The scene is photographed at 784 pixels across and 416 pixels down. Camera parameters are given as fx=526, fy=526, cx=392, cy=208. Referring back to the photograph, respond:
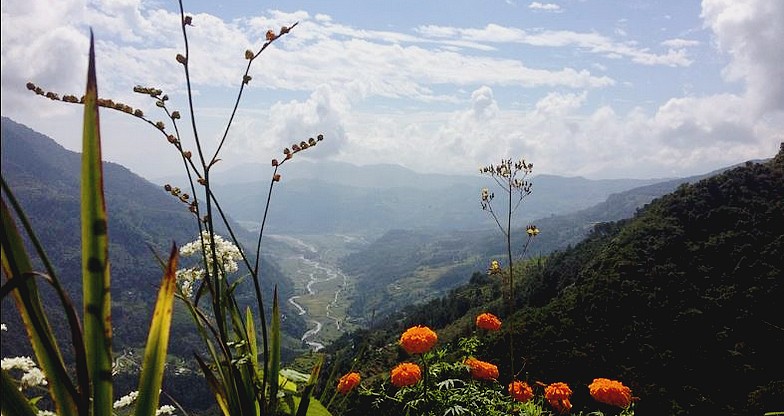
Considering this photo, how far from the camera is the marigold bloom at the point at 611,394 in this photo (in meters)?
3.26

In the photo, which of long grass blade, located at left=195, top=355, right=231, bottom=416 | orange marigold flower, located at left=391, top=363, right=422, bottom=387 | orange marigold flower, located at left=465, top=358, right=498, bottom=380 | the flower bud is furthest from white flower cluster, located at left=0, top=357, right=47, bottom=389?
orange marigold flower, located at left=465, top=358, right=498, bottom=380

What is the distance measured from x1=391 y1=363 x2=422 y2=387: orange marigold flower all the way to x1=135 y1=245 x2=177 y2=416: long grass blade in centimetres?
186

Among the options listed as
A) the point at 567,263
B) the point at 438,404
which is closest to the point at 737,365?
the point at 567,263

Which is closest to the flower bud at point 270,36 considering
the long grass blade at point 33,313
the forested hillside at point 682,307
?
the long grass blade at point 33,313

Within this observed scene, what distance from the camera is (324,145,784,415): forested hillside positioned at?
42469 mm

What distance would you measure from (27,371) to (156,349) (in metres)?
1.01

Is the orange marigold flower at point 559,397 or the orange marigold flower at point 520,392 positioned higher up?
the orange marigold flower at point 520,392

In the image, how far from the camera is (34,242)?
115 cm

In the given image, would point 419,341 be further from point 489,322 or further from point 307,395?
point 307,395

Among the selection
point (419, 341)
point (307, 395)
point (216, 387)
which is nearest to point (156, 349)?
point (216, 387)

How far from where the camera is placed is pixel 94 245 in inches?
47.2

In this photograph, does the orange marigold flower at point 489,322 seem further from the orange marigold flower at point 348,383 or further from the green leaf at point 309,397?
the green leaf at point 309,397

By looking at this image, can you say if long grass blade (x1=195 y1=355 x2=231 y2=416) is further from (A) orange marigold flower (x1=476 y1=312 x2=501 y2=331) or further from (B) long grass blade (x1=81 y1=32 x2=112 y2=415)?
(A) orange marigold flower (x1=476 y1=312 x2=501 y2=331)

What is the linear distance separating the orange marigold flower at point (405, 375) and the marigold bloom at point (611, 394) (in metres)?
1.10
